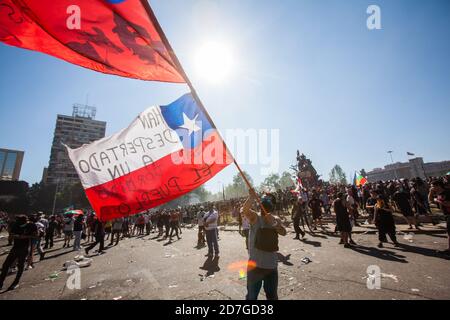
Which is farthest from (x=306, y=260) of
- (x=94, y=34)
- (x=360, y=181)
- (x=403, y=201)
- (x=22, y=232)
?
(x=360, y=181)

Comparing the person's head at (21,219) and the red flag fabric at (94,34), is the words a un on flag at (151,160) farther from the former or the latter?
the person's head at (21,219)

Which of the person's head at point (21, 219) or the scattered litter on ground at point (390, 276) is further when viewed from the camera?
the person's head at point (21, 219)

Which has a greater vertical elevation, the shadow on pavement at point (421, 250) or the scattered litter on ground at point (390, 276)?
the shadow on pavement at point (421, 250)

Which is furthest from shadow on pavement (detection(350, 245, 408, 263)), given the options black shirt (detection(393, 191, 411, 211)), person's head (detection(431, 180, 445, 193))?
black shirt (detection(393, 191, 411, 211))

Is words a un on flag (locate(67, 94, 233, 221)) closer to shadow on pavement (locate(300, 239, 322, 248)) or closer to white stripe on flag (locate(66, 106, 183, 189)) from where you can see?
white stripe on flag (locate(66, 106, 183, 189))

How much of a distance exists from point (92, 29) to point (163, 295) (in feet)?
17.7

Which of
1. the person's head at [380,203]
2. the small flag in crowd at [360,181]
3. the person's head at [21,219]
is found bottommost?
the person's head at [21,219]

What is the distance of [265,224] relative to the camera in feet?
10.9

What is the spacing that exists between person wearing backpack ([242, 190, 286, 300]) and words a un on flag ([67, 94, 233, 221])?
1127 millimetres

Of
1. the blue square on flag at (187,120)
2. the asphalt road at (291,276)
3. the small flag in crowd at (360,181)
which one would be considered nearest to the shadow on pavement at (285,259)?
the asphalt road at (291,276)

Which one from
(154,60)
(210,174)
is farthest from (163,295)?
(154,60)

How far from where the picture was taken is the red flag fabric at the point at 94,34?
2945 mm

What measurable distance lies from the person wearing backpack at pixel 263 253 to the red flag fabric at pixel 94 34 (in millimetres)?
2523

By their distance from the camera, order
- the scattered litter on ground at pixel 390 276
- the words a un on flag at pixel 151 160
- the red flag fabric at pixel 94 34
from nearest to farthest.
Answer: the red flag fabric at pixel 94 34
the words a un on flag at pixel 151 160
the scattered litter on ground at pixel 390 276
